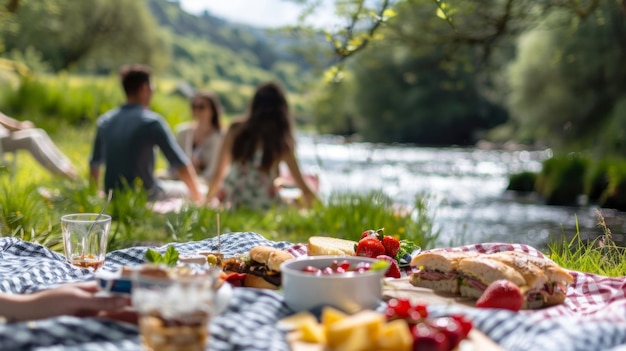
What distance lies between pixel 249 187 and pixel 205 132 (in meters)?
1.88

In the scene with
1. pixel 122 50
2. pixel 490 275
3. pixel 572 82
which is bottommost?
pixel 490 275

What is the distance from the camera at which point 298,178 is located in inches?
237

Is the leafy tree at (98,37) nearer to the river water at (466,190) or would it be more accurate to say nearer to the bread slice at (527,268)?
the river water at (466,190)

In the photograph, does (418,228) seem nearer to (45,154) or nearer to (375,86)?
(45,154)

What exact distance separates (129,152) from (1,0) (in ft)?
6.18

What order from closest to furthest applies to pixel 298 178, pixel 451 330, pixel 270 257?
1. pixel 451 330
2. pixel 270 257
3. pixel 298 178

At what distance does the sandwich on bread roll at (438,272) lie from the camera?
235 centimetres

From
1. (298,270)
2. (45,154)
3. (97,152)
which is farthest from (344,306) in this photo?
(45,154)

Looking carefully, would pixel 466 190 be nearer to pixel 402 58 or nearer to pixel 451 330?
pixel 451 330

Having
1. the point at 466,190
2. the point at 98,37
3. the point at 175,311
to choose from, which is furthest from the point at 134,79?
the point at 98,37

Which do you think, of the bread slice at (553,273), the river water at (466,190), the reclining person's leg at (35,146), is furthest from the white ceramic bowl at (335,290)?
the reclining person's leg at (35,146)

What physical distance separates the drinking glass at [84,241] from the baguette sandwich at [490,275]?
1.11m

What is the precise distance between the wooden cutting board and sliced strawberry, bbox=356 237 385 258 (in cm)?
12

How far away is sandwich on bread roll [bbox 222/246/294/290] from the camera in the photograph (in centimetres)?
235
